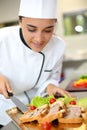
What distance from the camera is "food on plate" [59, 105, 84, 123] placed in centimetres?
128

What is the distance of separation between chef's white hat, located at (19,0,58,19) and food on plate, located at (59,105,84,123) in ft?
1.70

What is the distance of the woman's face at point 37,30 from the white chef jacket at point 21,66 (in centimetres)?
16

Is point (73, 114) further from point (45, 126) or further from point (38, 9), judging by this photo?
point (38, 9)

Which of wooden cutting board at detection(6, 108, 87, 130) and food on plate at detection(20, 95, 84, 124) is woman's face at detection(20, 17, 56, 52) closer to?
food on plate at detection(20, 95, 84, 124)

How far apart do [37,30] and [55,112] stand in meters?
0.45

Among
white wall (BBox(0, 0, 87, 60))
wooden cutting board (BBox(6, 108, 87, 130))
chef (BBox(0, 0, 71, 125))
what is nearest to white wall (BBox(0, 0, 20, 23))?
white wall (BBox(0, 0, 87, 60))

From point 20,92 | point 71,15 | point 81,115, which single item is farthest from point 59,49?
point 71,15

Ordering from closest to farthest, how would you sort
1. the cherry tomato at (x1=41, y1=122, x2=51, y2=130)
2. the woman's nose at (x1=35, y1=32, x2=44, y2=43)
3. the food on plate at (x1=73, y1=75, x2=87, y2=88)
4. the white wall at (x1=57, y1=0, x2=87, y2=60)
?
the cherry tomato at (x1=41, y1=122, x2=51, y2=130)
the woman's nose at (x1=35, y1=32, x2=44, y2=43)
the food on plate at (x1=73, y1=75, x2=87, y2=88)
the white wall at (x1=57, y1=0, x2=87, y2=60)

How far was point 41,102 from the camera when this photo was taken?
1557 millimetres

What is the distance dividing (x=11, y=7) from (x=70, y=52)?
1225mm

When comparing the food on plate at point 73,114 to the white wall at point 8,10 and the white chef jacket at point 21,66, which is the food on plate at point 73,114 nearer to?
the white chef jacket at point 21,66

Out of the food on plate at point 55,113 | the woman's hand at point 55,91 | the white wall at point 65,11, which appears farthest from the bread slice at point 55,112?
the white wall at point 65,11

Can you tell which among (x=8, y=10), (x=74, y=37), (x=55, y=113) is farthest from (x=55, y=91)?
(x=74, y=37)

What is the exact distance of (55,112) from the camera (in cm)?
133
